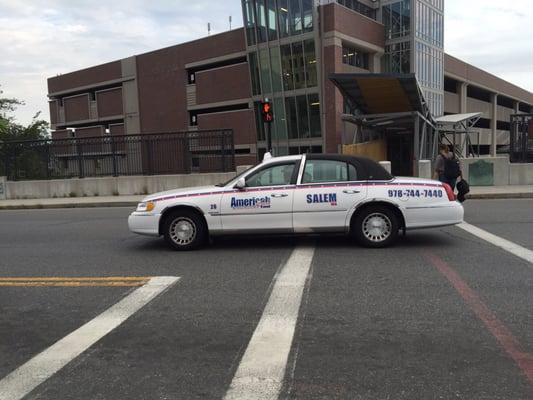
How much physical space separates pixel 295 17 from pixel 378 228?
31.9 metres

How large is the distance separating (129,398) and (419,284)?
3759 millimetres

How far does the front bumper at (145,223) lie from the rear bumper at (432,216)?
403cm

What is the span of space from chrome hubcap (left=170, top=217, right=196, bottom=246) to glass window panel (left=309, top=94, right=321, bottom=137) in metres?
30.1

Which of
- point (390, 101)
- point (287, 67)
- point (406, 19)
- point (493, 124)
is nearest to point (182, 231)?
point (390, 101)

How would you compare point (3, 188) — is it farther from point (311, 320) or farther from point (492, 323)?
point (492, 323)

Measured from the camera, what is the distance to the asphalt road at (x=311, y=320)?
11.8 feet

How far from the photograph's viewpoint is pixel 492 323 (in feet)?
15.2

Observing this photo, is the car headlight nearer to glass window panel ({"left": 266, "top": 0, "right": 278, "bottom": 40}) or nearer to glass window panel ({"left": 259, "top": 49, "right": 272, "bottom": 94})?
glass window panel ({"left": 266, "top": 0, "right": 278, "bottom": 40})

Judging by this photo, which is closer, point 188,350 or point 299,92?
point 188,350

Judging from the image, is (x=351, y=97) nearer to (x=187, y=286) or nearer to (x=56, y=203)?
(x=56, y=203)

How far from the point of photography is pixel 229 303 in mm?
5465

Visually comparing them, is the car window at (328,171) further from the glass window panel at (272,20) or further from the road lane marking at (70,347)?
the glass window panel at (272,20)

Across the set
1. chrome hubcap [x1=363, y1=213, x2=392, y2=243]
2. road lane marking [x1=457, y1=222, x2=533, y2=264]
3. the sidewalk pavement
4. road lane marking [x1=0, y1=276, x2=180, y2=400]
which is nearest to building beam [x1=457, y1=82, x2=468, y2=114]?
the sidewalk pavement

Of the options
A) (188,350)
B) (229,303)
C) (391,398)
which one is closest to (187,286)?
(229,303)
